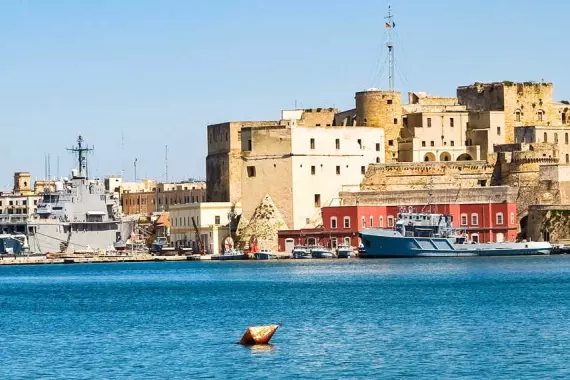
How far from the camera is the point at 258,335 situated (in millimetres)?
38906

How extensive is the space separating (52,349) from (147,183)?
394ft

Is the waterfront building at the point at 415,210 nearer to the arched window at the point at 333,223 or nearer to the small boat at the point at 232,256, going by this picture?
the arched window at the point at 333,223

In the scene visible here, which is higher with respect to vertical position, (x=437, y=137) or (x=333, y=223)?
(x=437, y=137)

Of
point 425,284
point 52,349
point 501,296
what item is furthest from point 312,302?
point 52,349

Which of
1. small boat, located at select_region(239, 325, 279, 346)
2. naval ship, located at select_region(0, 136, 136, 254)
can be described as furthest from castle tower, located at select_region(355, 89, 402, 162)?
small boat, located at select_region(239, 325, 279, 346)

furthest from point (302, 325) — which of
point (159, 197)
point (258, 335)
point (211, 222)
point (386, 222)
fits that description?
point (159, 197)

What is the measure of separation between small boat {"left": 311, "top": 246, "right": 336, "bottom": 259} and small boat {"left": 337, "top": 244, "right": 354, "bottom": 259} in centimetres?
63

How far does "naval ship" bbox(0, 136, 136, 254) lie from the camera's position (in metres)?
106

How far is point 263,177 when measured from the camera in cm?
9762

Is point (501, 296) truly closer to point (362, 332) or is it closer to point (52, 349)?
point (362, 332)

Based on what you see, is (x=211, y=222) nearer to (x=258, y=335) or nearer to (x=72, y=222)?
(x=72, y=222)

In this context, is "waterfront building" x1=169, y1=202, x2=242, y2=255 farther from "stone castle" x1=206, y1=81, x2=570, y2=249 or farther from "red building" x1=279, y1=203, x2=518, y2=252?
"red building" x1=279, y1=203, x2=518, y2=252

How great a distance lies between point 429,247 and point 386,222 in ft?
18.4

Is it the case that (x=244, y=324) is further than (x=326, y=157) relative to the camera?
No
